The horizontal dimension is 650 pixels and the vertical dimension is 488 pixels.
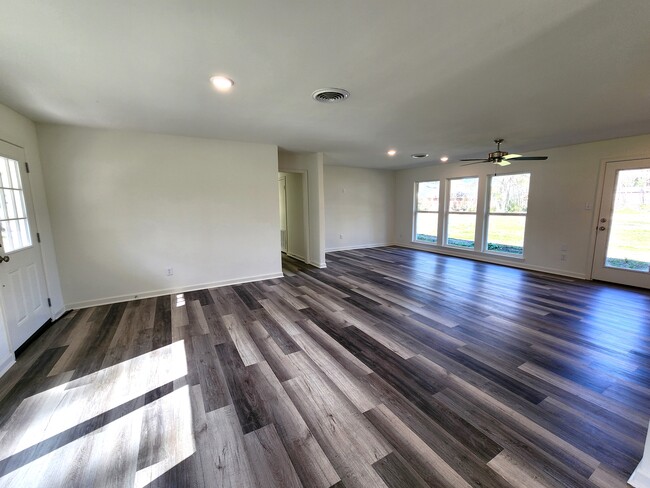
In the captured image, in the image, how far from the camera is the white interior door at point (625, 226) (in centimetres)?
413

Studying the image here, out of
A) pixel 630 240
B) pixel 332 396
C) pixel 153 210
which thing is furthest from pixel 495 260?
pixel 153 210

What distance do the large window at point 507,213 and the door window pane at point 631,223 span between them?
1.33 m

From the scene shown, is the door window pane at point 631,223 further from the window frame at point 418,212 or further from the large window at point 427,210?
the large window at point 427,210

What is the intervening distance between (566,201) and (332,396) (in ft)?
18.7

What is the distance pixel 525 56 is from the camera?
1847mm

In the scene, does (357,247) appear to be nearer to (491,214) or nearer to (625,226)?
(491,214)

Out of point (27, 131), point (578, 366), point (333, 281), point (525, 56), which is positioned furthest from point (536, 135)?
point (27, 131)

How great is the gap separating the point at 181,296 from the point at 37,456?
8.57 feet

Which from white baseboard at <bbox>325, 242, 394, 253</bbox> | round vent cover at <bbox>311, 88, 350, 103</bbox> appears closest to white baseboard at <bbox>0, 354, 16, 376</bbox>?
round vent cover at <bbox>311, 88, 350, 103</bbox>

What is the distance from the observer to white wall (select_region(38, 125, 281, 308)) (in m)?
3.40

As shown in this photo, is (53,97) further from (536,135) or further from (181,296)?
(536,135)

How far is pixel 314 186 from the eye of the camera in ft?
18.2

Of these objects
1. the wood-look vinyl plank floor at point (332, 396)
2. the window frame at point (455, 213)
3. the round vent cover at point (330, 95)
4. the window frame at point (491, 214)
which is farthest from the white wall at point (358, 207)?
the round vent cover at point (330, 95)

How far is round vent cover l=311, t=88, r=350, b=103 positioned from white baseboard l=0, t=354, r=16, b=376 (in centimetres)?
353
